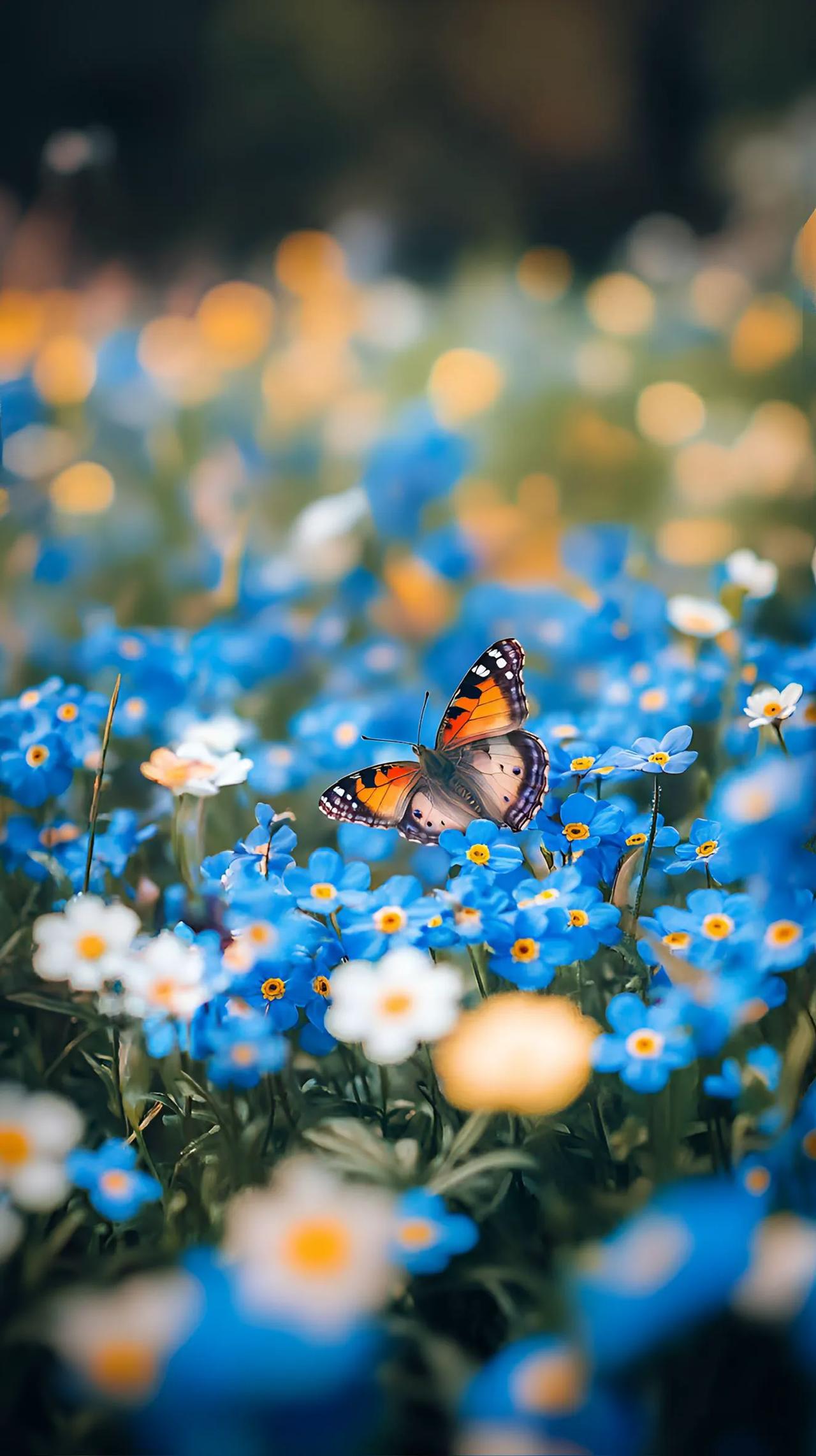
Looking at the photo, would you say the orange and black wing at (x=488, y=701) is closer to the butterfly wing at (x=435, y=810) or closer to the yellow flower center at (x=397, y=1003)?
the butterfly wing at (x=435, y=810)

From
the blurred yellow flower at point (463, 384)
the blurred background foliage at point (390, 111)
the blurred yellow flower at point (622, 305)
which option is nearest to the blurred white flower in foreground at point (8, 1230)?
the blurred yellow flower at point (463, 384)

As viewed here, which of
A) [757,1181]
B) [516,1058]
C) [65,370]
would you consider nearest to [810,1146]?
[757,1181]

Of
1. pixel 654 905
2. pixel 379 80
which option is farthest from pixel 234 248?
pixel 654 905

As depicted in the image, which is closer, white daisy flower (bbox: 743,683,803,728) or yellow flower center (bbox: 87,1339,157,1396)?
yellow flower center (bbox: 87,1339,157,1396)

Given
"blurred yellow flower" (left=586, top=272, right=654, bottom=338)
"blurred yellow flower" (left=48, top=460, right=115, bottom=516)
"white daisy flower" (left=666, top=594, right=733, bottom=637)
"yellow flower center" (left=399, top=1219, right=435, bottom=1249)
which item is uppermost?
"blurred yellow flower" (left=586, top=272, right=654, bottom=338)

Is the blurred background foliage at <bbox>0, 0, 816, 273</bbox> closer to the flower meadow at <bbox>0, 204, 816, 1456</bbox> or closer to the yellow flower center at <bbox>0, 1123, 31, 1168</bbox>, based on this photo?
the flower meadow at <bbox>0, 204, 816, 1456</bbox>

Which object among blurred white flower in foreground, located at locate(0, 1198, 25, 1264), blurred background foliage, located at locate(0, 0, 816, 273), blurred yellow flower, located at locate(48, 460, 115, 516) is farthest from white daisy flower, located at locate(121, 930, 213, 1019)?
blurred background foliage, located at locate(0, 0, 816, 273)
